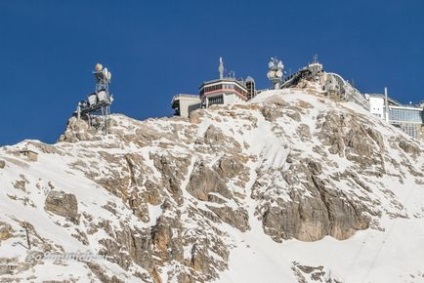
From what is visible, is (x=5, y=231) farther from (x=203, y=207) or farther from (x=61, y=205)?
(x=203, y=207)

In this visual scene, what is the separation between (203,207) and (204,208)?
34 cm

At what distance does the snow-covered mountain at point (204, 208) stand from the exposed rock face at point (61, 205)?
0.58 ft

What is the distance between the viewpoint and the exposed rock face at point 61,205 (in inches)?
5542

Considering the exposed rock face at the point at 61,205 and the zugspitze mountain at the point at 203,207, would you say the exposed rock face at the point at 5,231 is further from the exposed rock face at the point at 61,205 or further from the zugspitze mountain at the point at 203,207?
the exposed rock face at the point at 61,205

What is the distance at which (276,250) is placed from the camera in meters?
166

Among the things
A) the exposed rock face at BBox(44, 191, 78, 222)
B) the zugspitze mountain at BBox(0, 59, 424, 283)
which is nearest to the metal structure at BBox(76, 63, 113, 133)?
the zugspitze mountain at BBox(0, 59, 424, 283)

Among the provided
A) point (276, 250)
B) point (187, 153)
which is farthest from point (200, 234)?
point (187, 153)

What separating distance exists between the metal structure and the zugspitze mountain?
3049 millimetres

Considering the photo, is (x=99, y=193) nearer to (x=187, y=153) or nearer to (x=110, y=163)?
(x=110, y=163)

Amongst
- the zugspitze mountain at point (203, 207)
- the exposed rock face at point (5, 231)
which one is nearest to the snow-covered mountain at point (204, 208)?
the exposed rock face at point (5, 231)

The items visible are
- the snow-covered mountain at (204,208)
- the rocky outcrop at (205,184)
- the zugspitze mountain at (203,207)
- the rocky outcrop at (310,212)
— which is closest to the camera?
the zugspitze mountain at (203,207)

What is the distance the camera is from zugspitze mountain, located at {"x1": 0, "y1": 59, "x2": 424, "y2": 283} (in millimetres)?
136125

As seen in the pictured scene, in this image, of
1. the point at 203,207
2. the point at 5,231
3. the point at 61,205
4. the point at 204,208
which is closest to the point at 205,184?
the point at 203,207

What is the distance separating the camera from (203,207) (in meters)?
169
